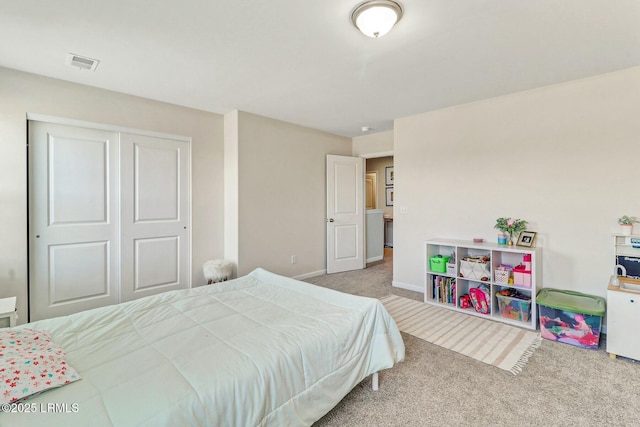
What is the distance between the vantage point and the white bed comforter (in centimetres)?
102

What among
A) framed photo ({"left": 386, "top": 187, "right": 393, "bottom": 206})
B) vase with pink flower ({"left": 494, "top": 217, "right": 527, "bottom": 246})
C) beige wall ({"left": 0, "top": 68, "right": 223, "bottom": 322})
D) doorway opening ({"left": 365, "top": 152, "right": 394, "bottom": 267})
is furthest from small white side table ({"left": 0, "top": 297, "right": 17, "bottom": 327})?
framed photo ({"left": 386, "top": 187, "right": 393, "bottom": 206})

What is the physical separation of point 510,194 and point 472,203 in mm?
408

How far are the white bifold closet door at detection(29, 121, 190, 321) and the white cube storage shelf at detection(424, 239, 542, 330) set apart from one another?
313cm

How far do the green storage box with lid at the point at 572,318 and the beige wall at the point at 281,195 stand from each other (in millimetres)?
3005

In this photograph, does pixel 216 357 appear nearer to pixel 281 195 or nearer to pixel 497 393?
pixel 497 393

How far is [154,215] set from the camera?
349 centimetres

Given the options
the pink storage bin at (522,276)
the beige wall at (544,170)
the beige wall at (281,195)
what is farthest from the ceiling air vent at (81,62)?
the pink storage bin at (522,276)

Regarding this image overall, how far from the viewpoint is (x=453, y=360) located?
2.28 meters

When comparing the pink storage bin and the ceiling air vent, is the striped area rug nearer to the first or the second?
the pink storage bin

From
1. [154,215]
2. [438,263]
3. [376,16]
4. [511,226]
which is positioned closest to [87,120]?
[154,215]

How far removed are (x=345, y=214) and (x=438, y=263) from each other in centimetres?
195

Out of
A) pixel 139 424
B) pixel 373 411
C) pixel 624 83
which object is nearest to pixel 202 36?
pixel 139 424

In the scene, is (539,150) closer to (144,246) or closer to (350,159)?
(350,159)

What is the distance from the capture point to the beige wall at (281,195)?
154 inches
